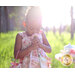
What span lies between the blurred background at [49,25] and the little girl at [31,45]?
76 millimetres

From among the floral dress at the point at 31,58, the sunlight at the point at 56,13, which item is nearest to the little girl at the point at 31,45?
the floral dress at the point at 31,58

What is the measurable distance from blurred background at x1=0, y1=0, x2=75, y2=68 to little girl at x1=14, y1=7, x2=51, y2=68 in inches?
3.0

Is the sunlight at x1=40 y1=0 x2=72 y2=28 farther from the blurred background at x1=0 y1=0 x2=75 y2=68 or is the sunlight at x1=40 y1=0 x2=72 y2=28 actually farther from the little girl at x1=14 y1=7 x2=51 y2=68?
the little girl at x1=14 y1=7 x2=51 y2=68

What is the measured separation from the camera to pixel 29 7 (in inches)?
56.6

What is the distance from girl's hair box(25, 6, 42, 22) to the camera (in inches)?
55.1

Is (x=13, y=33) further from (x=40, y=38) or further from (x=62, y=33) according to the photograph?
(x=62, y=33)

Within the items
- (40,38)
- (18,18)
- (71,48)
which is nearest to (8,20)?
(18,18)

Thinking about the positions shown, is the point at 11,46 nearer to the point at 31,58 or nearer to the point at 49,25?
the point at 31,58

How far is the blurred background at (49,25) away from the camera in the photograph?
150 centimetres

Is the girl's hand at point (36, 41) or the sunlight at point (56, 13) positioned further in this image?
the sunlight at point (56, 13)

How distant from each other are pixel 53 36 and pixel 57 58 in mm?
245

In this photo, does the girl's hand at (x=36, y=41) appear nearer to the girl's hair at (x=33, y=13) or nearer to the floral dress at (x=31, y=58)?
the floral dress at (x=31, y=58)

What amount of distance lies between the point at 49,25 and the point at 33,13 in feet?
0.89

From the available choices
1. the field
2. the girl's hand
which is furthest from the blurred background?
the girl's hand
